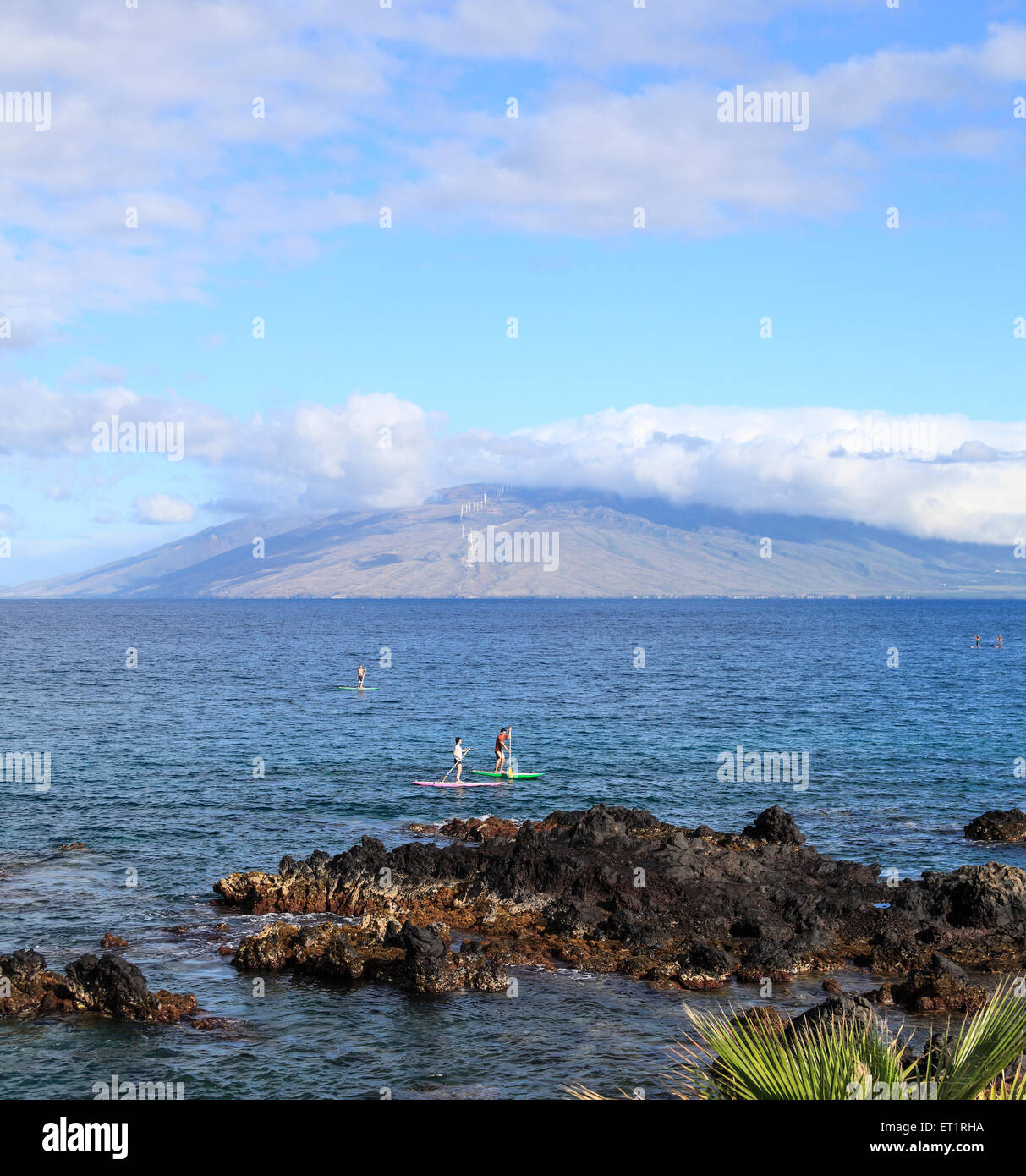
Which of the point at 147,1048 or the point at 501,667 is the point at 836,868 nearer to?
the point at 147,1048

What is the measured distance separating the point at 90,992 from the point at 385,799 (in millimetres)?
26946

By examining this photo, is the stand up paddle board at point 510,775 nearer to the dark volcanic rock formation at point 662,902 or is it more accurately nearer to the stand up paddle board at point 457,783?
the stand up paddle board at point 457,783

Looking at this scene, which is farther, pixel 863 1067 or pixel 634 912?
pixel 634 912

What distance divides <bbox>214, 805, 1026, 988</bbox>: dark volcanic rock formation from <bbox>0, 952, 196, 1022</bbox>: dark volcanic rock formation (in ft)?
25.9

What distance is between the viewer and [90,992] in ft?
82.3

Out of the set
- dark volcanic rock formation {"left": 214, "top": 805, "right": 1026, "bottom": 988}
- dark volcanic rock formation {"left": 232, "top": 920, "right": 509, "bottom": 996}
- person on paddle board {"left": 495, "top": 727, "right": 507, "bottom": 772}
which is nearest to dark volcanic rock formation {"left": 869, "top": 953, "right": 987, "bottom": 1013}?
dark volcanic rock formation {"left": 214, "top": 805, "right": 1026, "bottom": 988}

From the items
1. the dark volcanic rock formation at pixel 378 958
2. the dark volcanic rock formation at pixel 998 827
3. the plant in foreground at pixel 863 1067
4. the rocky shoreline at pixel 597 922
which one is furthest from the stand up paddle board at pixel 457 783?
the plant in foreground at pixel 863 1067

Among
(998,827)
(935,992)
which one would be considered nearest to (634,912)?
(935,992)

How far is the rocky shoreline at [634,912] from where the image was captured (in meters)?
27.9

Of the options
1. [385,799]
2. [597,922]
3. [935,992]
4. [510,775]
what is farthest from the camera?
[510,775]

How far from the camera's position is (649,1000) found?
→ 85.9 ft

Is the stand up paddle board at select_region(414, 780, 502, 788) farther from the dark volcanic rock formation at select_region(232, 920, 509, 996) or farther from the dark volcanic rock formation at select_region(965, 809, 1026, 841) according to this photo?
the dark volcanic rock formation at select_region(232, 920, 509, 996)

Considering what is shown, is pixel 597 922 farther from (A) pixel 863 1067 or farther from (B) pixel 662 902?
(A) pixel 863 1067
